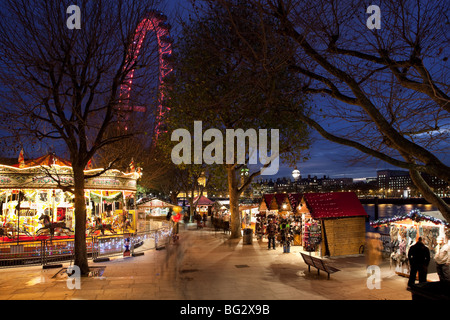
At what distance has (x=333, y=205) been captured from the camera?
16.4 m

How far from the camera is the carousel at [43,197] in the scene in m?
16.0

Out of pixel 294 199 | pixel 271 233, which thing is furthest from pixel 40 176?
pixel 294 199

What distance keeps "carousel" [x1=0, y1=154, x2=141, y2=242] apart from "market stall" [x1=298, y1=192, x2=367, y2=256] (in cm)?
1101

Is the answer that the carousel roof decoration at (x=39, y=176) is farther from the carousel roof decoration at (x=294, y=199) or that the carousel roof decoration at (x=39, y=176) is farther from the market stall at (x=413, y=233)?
the market stall at (x=413, y=233)

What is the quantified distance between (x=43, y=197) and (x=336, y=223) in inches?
672

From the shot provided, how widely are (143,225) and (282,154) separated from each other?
11.3 metres

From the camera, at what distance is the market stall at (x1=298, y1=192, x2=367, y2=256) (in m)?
15.9

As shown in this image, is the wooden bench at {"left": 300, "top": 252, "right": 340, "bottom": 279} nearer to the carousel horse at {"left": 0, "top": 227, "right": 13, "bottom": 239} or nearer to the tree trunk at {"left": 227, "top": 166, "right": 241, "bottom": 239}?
the tree trunk at {"left": 227, "top": 166, "right": 241, "bottom": 239}

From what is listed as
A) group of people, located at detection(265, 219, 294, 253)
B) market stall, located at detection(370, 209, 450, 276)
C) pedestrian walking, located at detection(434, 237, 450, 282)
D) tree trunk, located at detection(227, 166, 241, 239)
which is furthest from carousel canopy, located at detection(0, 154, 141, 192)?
pedestrian walking, located at detection(434, 237, 450, 282)

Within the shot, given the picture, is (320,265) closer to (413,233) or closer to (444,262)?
(444,262)

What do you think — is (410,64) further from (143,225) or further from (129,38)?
(143,225)

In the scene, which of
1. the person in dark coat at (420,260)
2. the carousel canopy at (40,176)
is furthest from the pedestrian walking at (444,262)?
the carousel canopy at (40,176)

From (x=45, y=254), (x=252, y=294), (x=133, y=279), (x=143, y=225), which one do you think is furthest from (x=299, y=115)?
(x=143, y=225)

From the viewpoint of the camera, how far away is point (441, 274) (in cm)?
956
